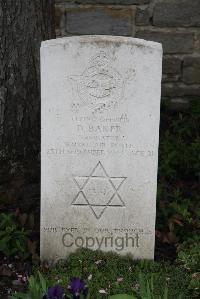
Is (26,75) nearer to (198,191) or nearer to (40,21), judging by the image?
(40,21)

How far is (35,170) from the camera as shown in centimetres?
436

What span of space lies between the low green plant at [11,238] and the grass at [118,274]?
185 millimetres

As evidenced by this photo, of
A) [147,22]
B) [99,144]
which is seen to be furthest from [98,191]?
[147,22]

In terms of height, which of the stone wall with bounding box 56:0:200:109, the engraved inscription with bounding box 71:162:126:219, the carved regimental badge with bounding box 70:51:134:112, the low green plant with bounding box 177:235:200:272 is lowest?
the low green plant with bounding box 177:235:200:272

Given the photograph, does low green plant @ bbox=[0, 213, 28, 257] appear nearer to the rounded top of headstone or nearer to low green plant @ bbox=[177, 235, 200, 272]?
low green plant @ bbox=[177, 235, 200, 272]

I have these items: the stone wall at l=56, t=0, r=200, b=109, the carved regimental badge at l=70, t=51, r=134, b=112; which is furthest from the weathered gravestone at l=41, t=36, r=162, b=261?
the stone wall at l=56, t=0, r=200, b=109

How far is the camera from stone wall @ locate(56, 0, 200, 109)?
17.8 feet

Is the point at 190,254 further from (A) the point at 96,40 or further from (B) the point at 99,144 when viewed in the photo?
(A) the point at 96,40

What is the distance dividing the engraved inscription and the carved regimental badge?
0.34 meters

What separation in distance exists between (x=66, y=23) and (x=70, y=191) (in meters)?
2.26

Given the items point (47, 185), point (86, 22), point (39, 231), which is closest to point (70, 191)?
point (47, 185)

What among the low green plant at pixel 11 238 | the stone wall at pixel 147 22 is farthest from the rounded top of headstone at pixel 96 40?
the stone wall at pixel 147 22

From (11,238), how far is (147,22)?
2.52m

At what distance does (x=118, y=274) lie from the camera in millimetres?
3615
